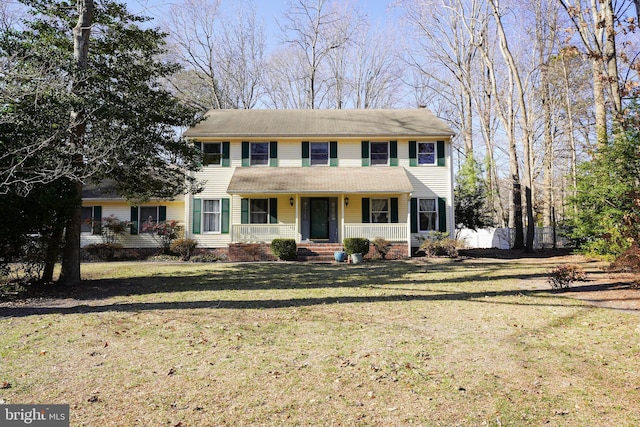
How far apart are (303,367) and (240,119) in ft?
58.6

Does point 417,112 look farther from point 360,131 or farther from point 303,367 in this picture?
point 303,367

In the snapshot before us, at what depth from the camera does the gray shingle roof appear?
1856 centimetres

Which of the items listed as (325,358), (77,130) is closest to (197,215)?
(77,130)

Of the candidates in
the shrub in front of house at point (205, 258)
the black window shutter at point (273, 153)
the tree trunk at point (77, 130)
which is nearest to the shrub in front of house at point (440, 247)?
the black window shutter at point (273, 153)

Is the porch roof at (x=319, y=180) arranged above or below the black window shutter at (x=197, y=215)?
above

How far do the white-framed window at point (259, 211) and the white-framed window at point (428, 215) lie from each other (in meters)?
6.99

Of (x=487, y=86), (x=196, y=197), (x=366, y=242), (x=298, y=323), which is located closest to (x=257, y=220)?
(x=196, y=197)

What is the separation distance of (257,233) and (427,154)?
859 cm

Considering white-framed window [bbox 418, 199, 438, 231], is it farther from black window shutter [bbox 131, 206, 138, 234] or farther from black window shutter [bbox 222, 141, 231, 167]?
black window shutter [bbox 131, 206, 138, 234]

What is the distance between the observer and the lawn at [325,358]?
11.2 feet

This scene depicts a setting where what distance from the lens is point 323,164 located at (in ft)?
62.4

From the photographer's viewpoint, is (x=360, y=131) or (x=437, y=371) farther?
(x=360, y=131)

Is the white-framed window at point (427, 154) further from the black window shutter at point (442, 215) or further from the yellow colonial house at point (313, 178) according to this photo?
the black window shutter at point (442, 215)

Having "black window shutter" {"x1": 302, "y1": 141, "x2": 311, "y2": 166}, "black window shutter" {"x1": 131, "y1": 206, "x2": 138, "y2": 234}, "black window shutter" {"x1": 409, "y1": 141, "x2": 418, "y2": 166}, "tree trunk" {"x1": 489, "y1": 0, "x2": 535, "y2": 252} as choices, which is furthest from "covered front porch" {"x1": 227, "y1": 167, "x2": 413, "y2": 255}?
"tree trunk" {"x1": 489, "y1": 0, "x2": 535, "y2": 252}
